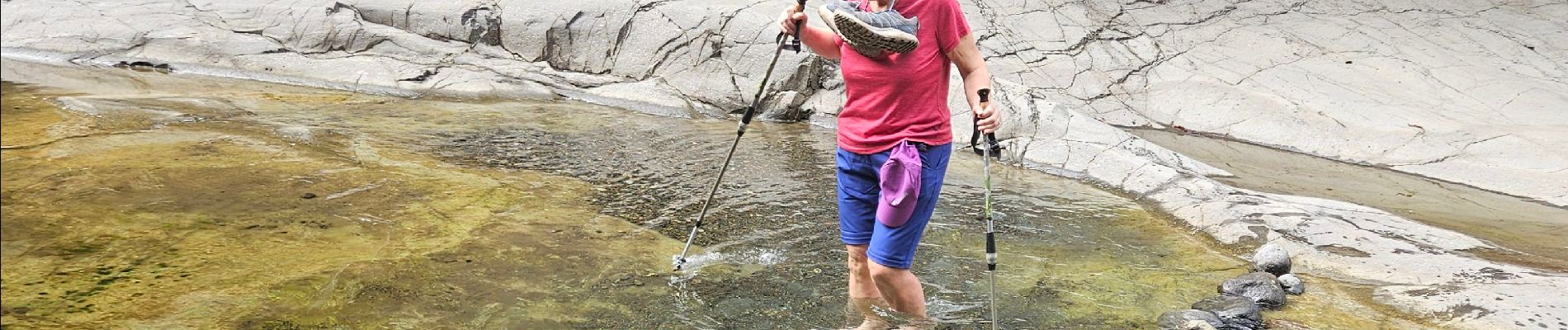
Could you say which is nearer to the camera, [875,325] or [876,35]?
[876,35]

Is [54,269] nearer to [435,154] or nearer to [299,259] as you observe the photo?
[299,259]

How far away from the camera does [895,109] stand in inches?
125

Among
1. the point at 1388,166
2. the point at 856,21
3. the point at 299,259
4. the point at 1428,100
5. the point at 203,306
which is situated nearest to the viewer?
the point at 856,21

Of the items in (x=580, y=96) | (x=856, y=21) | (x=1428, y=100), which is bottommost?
(x=580, y=96)

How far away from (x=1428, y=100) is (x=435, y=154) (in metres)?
7.03

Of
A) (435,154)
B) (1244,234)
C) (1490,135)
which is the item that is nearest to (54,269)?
A: (435,154)

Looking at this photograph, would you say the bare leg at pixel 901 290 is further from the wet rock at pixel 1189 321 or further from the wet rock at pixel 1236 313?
the wet rock at pixel 1236 313

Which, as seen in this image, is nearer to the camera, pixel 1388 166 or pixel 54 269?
pixel 54 269

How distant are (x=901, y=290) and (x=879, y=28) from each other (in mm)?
850

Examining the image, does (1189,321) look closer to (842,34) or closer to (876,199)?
(876,199)

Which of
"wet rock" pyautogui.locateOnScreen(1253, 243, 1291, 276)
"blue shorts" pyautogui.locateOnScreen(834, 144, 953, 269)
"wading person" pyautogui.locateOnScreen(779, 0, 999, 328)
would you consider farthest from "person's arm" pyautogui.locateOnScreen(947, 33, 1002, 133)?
"wet rock" pyautogui.locateOnScreen(1253, 243, 1291, 276)

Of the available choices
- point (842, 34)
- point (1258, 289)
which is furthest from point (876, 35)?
point (1258, 289)

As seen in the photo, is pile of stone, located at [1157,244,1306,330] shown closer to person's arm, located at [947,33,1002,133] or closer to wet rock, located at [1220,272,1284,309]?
wet rock, located at [1220,272,1284,309]

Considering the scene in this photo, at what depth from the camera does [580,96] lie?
8.61m
